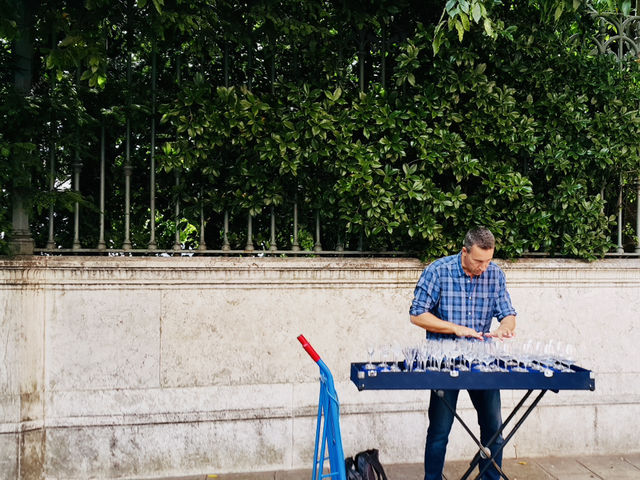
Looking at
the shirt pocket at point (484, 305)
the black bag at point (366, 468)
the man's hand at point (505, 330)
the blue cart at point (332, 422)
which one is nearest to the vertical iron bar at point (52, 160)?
the blue cart at point (332, 422)

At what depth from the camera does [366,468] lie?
4.16 metres

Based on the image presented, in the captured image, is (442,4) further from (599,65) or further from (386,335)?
(386,335)

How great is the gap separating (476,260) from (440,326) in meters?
0.51

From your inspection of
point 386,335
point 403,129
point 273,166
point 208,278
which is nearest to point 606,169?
point 403,129

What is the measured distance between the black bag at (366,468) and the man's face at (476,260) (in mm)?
1539

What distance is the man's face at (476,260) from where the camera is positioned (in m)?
3.85

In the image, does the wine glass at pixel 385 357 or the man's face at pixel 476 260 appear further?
the man's face at pixel 476 260

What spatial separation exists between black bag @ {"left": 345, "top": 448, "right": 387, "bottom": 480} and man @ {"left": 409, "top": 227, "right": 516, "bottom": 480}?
1.17 ft

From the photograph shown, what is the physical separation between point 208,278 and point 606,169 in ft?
12.4

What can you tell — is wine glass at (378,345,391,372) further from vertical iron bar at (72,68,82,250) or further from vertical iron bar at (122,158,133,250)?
vertical iron bar at (72,68,82,250)

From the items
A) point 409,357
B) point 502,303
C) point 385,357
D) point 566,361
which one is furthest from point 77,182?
point 566,361

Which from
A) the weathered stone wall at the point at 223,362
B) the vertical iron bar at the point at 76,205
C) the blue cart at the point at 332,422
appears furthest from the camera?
the vertical iron bar at the point at 76,205

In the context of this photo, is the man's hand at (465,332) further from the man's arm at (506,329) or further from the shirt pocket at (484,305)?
the shirt pocket at (484,305)

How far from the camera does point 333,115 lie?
493 cm
